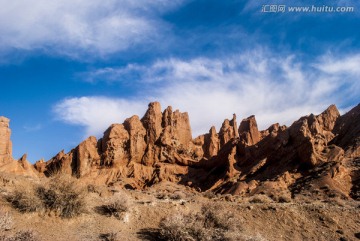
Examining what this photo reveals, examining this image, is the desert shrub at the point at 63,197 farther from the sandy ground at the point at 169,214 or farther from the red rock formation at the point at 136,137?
the red rock formation at the point at 136,137

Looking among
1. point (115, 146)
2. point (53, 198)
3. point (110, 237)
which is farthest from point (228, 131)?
point (110, 237)

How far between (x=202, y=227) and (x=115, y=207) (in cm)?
423

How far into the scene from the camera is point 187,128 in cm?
9506

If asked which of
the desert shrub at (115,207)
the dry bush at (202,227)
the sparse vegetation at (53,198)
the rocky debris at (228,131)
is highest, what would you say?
the rocky debris at (228,131)

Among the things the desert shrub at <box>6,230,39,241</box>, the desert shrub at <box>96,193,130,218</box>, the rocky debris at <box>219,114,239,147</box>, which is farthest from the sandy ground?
the rocky debris at <box>219,114,239,147</box>

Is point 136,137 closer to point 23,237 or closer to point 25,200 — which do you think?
point 25,200

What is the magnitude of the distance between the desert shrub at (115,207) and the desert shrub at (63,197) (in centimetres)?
120

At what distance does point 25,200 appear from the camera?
16172mm

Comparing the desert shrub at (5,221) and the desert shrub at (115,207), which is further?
the desert shrub at (115,207)

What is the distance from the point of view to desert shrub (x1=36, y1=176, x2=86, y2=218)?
16.5 m

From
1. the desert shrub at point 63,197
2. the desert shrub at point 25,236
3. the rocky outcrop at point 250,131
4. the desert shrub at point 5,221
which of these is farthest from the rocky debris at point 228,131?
the desert shrub at point 25,236

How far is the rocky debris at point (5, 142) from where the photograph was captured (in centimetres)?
6944

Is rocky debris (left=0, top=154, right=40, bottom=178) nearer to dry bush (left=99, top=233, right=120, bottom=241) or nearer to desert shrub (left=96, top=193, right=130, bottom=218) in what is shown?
desert shrub (left=96, top=193, right=130, bottom=218)

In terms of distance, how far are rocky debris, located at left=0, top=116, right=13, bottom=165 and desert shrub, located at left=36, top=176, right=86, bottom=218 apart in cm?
5814
